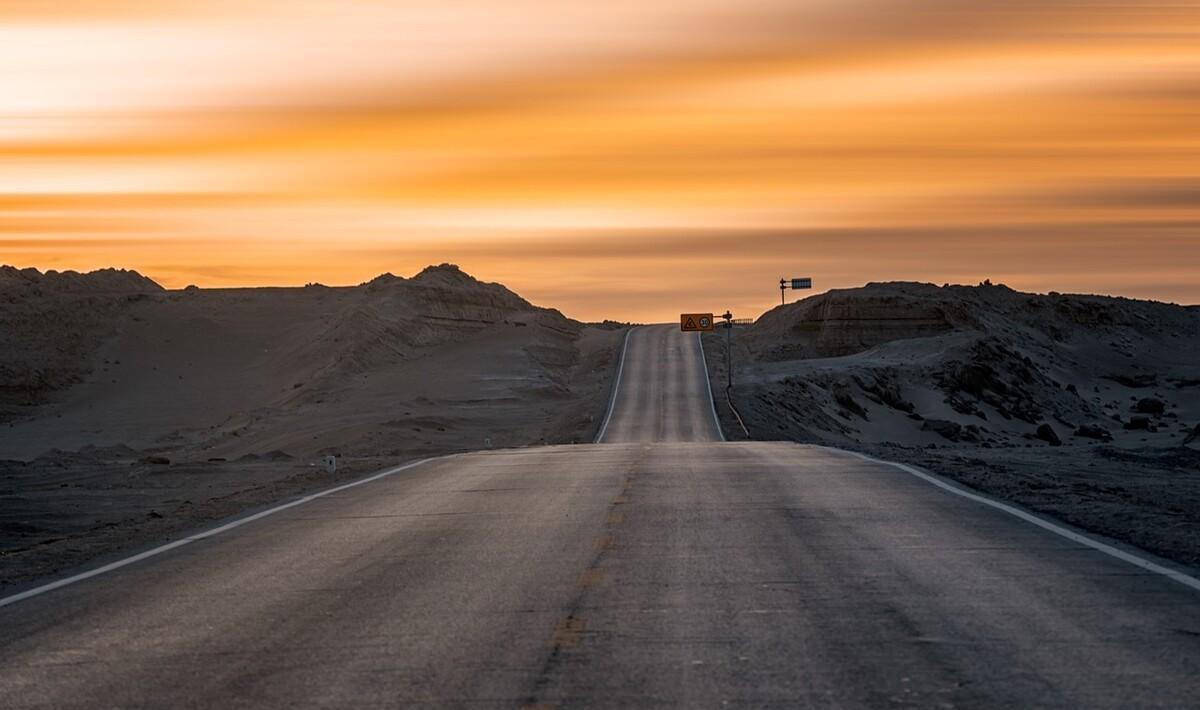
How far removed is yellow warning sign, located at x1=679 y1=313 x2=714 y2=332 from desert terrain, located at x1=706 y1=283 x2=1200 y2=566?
116 inches

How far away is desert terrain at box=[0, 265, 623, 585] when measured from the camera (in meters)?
40.1

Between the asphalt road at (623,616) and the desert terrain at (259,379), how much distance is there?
12.8 metres

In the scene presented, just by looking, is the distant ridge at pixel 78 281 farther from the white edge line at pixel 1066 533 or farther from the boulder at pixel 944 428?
the white edge line at pixel 1066 533

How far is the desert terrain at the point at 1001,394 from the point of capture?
2284cm

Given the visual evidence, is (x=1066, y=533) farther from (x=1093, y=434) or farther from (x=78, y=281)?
(x=78, y=281)

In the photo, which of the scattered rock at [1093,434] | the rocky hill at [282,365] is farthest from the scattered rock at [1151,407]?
the rocky hill at [282,365]

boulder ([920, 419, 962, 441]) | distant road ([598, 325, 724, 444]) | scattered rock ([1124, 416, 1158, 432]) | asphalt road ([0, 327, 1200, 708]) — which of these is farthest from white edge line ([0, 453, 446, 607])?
scattered rock ([1124, 416, 1158, 432])

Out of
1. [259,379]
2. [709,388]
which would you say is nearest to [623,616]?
[709,388]

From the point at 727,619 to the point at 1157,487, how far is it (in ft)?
54.6

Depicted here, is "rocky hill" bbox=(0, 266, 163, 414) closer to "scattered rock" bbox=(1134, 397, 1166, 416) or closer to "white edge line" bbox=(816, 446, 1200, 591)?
"scattered rock" bbox=(1134, 397, 1166, 416)

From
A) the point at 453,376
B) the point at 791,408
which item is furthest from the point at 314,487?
the point at 453,376

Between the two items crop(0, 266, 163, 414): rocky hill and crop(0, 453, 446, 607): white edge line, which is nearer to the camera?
crop(0, 453, 446, 607): white edge line

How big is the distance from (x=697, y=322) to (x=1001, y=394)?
902 inches

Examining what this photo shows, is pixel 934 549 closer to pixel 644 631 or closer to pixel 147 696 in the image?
pixel 644 631
